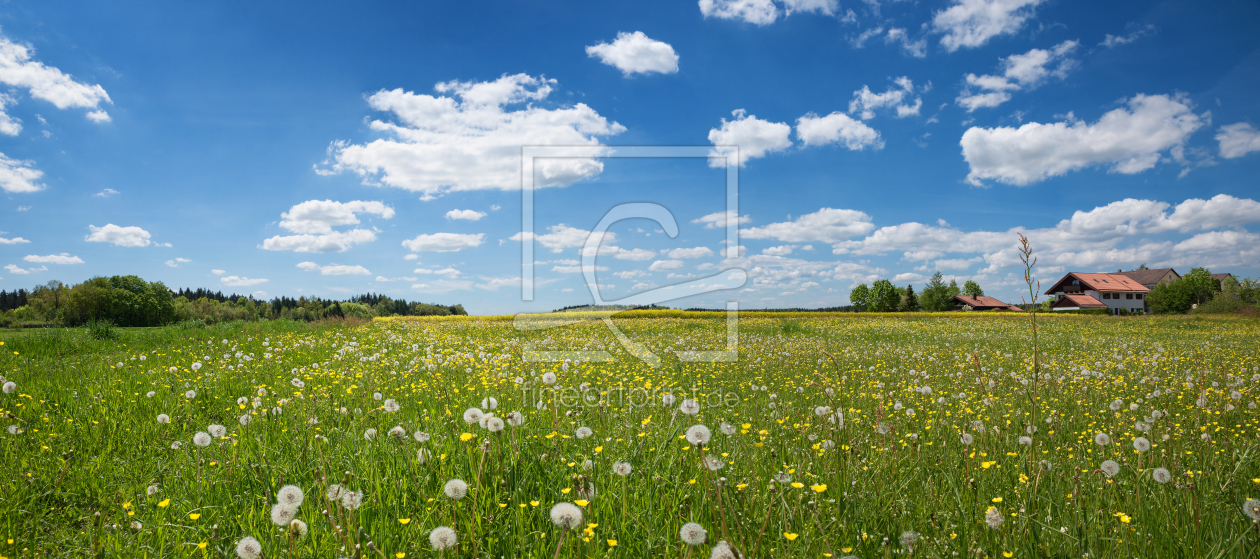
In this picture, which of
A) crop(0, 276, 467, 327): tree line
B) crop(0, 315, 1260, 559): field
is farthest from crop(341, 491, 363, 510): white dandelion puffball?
crop(0, 276, 467, 327): tree line

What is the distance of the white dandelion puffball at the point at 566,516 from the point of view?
191cm

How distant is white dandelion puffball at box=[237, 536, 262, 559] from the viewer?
1945mm

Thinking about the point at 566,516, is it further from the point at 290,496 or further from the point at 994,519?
the point at 994,519

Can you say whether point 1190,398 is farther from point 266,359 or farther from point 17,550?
point 266,359

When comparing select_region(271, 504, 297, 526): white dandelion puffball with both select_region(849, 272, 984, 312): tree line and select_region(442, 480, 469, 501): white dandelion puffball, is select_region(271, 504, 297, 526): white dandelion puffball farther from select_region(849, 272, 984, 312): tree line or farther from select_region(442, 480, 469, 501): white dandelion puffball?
select_region(849, 272, 984, 312): tree line

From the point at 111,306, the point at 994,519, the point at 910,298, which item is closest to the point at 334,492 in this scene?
the point at 994,519

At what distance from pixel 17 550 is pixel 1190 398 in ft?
34.2

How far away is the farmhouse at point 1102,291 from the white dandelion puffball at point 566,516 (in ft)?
292

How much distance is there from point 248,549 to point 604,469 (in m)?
1.77

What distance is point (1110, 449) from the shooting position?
14.1 ft

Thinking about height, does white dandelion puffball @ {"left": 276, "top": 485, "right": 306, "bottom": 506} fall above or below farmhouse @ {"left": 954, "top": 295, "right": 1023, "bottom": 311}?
below

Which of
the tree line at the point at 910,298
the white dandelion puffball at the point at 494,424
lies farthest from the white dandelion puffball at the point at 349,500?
the tree line at the point at 910,298

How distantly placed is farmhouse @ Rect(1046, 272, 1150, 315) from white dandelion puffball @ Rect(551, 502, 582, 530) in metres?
89.1

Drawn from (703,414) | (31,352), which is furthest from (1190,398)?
(31,352)
